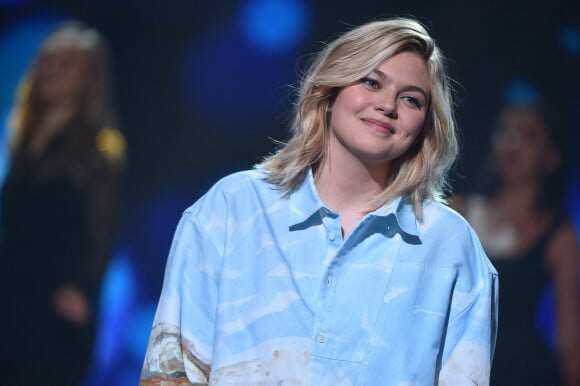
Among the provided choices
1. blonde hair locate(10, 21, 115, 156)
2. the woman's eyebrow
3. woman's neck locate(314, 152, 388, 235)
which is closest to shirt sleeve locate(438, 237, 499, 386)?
woman's neck locate(314, 152, 388, 235)

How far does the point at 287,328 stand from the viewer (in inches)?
67.8

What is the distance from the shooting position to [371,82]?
1867 millimetres

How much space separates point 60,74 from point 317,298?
7.64 feet

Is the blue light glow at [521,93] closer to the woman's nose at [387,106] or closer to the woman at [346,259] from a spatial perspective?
the woman at [346,259]

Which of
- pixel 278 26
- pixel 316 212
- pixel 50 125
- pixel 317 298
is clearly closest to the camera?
pixel 317 298

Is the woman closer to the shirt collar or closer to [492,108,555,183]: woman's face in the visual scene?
the shirt collar

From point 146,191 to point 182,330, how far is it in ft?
6.09

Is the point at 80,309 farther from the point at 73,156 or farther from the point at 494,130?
the point at 494,130

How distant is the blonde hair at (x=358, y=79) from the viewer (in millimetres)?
1867

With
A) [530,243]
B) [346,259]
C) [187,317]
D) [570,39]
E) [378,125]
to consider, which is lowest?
[530,243]

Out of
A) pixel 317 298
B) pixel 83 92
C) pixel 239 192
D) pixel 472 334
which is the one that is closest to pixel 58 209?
pixel 83 92

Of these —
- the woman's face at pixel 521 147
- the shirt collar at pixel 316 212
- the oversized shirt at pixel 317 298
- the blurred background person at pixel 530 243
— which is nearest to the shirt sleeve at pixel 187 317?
the oversized shirt at pixel 317 298

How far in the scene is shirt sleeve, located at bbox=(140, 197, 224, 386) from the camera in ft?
5.80

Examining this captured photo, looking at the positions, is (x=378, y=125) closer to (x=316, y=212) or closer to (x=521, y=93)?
(x=316, y=212)
